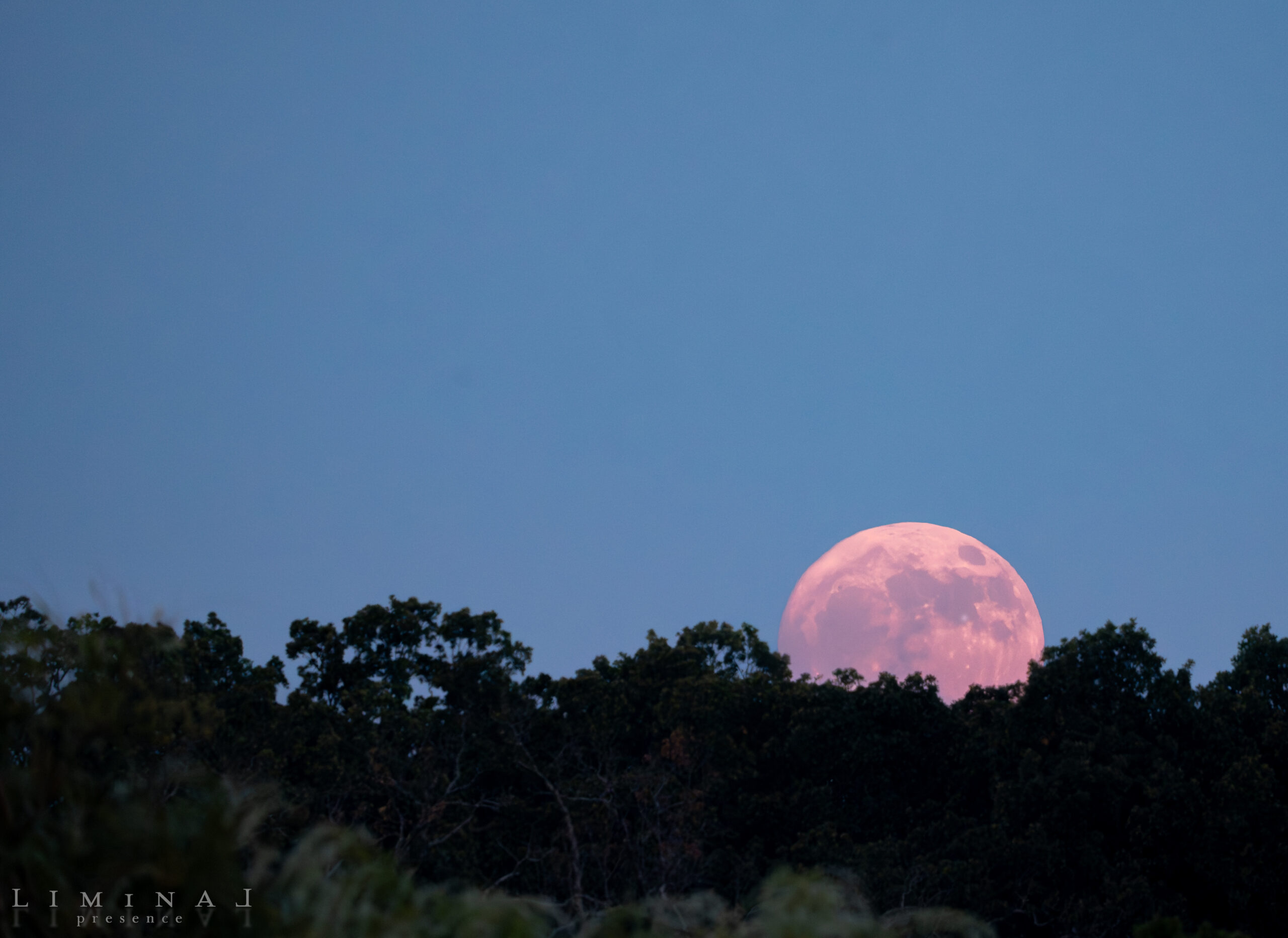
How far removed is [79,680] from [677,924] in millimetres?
4333

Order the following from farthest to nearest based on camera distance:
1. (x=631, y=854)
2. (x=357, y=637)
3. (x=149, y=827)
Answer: (x=357, y=637) → (x=631, y=854) → (x=149, y=827)

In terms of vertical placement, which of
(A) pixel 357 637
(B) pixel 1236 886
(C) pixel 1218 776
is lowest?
(B) pixel 1236 886

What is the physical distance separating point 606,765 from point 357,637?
7527 millimetres

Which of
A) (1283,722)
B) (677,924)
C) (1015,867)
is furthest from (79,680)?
(1283,722)

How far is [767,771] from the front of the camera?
96.2ft

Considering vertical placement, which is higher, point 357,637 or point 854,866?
point 357,637

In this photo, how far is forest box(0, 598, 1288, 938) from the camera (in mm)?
23406

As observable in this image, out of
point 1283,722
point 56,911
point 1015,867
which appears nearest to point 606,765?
point 1015,867

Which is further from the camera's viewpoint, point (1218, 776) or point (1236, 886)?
point (1218, 776)

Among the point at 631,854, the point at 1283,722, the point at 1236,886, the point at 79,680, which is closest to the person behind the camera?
the point at 79,680

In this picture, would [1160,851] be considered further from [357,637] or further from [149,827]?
[149,827]

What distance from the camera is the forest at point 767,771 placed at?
23.4m

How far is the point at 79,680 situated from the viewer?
759 cm

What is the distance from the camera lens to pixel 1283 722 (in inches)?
970
